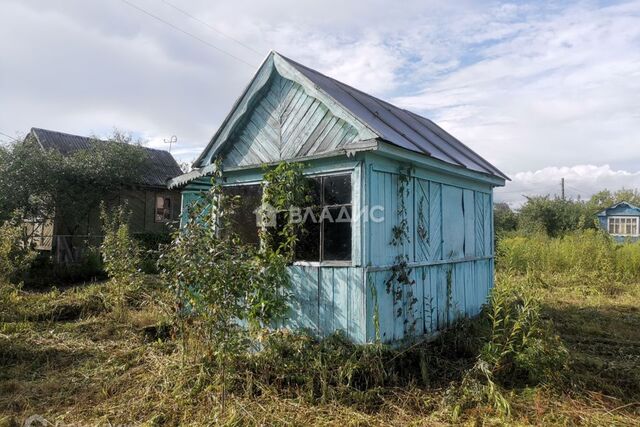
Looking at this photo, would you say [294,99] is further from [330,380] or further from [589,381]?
[589,381]

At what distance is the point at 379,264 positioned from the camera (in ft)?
18.2

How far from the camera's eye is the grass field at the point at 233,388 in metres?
4.32

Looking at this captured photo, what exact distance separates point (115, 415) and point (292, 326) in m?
2.41

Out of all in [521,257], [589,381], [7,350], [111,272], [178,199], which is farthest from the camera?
[178,199]

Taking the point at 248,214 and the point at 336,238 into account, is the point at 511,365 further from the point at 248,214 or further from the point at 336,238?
the point at 248,214

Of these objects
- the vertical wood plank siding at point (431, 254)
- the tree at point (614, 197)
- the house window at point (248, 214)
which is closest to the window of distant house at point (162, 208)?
the house window at point (248, 214)

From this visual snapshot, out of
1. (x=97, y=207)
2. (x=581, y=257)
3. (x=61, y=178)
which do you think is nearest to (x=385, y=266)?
(x=581, y=257)

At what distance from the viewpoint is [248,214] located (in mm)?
6750

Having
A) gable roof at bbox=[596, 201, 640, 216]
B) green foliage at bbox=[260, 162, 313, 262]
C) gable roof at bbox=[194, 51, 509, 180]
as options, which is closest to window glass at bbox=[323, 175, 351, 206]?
green foliage at bbox=[260, 162, 313, 262]

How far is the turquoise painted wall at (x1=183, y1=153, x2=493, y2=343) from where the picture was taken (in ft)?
17.6

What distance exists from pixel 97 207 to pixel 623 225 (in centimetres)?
3562

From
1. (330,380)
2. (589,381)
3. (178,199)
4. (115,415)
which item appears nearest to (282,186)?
(330,380)

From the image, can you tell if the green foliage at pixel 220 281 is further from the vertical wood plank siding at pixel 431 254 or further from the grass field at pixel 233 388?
the vertical wood plank siding at pixel 431 254

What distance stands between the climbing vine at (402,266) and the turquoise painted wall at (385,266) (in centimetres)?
3
